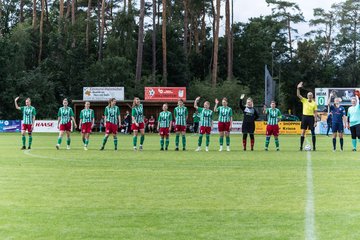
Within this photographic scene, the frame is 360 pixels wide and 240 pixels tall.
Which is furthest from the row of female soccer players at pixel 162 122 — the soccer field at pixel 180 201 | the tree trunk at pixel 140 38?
the tree trunk at pixel 140 38

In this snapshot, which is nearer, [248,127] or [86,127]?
[248,127]

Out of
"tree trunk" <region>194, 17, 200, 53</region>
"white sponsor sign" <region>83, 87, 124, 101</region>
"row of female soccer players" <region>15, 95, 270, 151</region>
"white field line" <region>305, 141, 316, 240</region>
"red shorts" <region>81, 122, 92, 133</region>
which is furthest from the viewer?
"tree trunk" <region>194, 17, 200, 53</region>

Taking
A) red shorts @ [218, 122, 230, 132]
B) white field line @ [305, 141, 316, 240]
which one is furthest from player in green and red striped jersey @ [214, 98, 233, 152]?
white field line @ [305, 141, 316, 240]

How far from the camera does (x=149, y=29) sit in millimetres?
77250

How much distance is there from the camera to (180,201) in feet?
33.5

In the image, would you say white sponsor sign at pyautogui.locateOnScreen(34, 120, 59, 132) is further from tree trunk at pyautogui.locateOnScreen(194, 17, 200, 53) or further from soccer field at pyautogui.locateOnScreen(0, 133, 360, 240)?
soccer field at pyautogui.locateOnScreen(0, 133, 360, 240)

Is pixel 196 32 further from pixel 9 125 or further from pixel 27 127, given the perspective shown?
pixel 27 127

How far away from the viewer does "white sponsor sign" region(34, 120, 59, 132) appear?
5438cm

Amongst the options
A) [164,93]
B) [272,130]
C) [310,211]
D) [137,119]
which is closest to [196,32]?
[164,93]

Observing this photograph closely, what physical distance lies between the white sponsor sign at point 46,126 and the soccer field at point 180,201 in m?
37.7

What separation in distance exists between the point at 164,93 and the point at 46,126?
10158 mm

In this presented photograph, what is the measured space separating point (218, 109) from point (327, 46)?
7894cm

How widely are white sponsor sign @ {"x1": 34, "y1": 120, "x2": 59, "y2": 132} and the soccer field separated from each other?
37.7 meters

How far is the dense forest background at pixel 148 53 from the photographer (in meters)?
64.0
